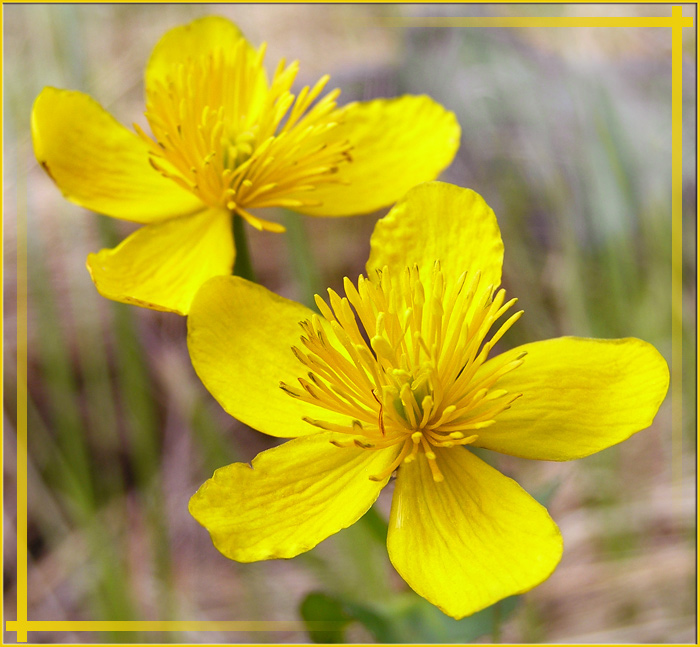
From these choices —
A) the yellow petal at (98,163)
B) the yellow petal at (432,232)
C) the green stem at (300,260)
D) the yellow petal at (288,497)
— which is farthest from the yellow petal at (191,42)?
the yellow petal at (288,497)

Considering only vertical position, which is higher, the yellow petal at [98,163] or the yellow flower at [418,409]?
the yellow petal at [98,163]

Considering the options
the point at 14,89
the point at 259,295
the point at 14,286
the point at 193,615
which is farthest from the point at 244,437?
the point at 259,295

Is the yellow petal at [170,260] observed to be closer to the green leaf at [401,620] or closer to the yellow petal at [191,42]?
the yellow petal at [191,42]

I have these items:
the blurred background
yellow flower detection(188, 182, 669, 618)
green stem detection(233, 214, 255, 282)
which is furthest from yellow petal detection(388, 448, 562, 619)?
the blurred background

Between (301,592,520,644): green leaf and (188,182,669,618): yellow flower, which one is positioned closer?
(188,182,669,618): yellow flower

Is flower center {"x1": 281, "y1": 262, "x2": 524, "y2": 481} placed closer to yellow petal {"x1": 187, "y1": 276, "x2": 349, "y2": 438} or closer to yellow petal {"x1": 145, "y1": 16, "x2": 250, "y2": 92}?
yellow petal {"x1": 187, "y1": 276, "x2": 349, "y2": 438}

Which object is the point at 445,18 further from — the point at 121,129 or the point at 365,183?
the point at 121,129
